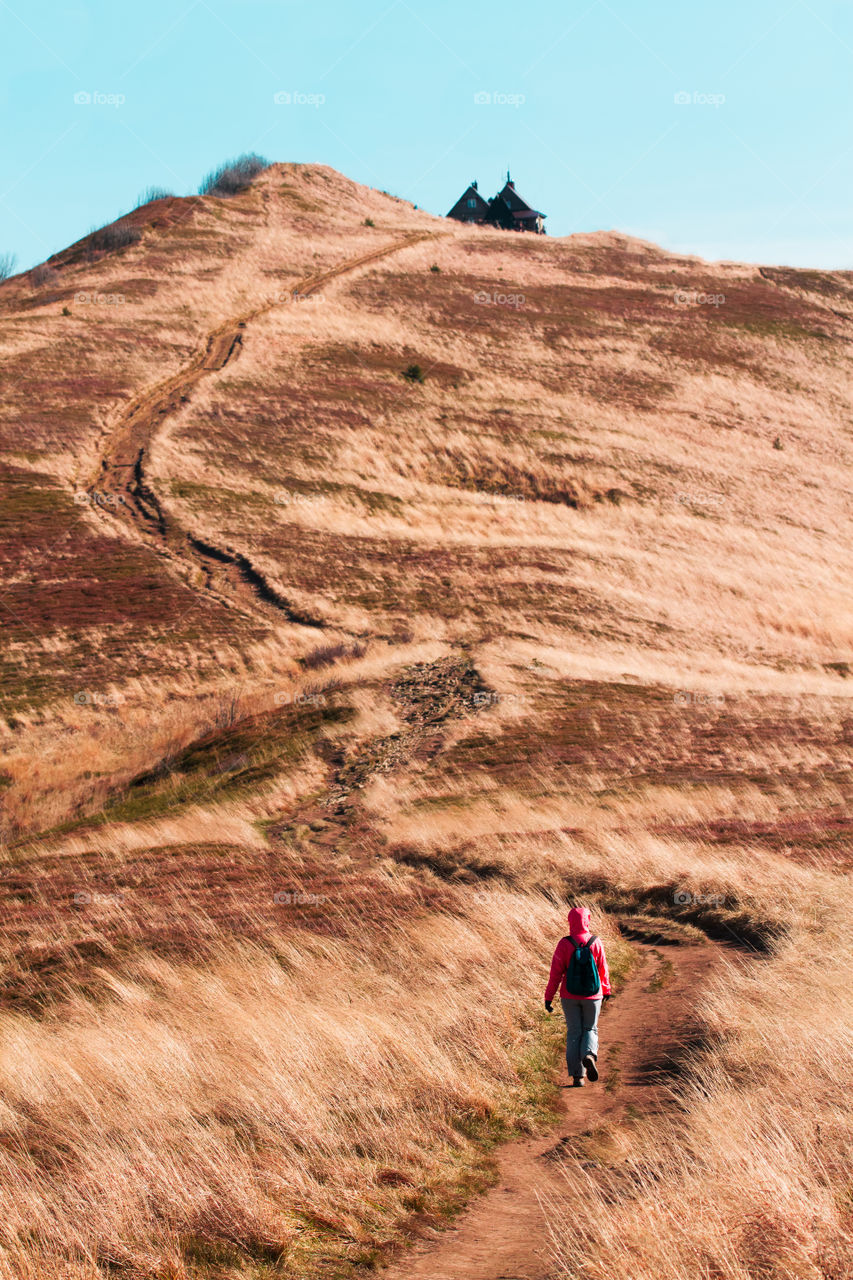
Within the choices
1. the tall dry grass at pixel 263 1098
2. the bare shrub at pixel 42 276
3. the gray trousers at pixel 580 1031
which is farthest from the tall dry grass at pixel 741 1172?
the bare shrub at pixel 42 276

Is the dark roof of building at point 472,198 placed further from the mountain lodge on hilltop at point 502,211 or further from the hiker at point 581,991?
the hiker at point 581,991

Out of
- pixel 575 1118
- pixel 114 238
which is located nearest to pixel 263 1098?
pixel 575 1118

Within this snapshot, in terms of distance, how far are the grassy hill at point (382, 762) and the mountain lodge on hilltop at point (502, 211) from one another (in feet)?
145

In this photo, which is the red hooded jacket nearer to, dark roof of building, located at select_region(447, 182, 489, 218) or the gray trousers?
the gray trousers

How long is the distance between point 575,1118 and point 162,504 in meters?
29.8

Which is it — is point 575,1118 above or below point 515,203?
below

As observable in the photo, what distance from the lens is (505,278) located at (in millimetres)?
73125

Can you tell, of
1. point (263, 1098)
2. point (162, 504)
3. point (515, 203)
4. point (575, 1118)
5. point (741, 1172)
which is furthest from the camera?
point (515, 203)

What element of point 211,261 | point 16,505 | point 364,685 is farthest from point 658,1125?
point 211,261

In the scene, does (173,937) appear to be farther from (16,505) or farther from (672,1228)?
(16,505)

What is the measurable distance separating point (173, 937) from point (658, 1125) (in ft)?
19.5

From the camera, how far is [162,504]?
3425 cm

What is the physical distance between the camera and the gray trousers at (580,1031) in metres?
8.18

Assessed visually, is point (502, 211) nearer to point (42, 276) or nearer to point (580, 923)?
point (42, 276)
